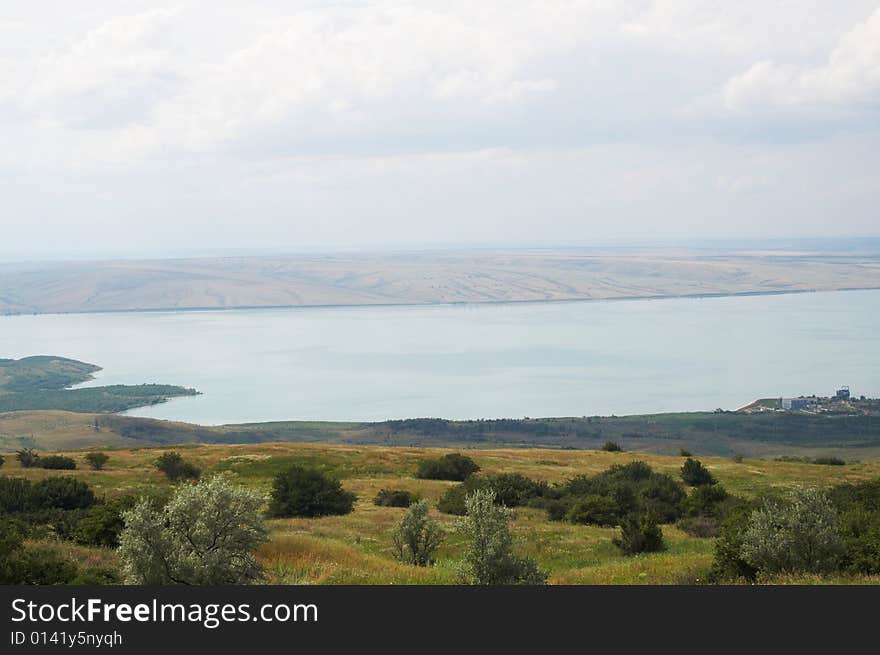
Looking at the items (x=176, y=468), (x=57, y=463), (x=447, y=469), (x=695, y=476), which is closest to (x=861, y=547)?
(x=695, y=476)

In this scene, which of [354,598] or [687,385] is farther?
[687,385]

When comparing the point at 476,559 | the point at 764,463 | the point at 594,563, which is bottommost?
the point at 764,463

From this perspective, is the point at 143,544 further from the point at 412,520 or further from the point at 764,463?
the point at 764,463

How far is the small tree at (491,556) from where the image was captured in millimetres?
12547

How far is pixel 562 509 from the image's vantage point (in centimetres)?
2498

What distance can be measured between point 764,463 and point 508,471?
15.5 metres

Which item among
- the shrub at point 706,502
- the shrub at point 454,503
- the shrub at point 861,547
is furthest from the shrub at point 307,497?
the shrub at point 861,547

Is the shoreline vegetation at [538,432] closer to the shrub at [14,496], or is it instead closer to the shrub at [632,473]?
the shrub at [632,473]

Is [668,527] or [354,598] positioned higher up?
[354,598]

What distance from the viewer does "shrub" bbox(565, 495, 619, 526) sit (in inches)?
931

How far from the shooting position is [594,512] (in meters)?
23.9

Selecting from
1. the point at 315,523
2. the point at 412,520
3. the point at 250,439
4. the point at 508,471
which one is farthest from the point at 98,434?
the point at 412,520

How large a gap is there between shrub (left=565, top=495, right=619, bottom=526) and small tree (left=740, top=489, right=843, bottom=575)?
10.8 meters

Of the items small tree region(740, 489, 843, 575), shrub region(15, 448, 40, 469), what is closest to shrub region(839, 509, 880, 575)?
small tree region(740, 489, 843, 575)
